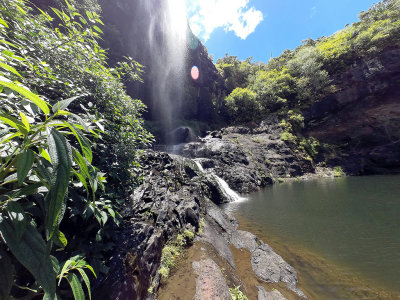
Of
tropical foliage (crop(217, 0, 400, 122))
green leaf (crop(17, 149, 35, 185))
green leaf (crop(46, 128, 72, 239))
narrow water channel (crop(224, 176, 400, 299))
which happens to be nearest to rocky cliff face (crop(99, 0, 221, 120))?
tropical foliage (crop(217, 0, 400, 122))

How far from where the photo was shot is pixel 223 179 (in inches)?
566

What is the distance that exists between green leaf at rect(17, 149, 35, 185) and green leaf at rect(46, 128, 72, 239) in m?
0.15

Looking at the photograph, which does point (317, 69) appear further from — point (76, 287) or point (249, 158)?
point (76, 287)

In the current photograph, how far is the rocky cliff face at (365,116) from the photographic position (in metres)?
18.8

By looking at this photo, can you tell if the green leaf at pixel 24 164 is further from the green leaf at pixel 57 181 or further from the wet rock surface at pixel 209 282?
the wet rock surface at pixel 209 282

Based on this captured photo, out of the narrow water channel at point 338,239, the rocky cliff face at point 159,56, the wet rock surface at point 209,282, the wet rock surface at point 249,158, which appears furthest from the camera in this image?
the rocky cliff face at point 159,56

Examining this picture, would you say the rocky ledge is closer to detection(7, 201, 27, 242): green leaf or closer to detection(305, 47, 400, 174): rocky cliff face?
detection(7, 201, 27, 242): green leaf

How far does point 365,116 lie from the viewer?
20438 mm

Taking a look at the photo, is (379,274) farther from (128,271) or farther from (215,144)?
(215,144)

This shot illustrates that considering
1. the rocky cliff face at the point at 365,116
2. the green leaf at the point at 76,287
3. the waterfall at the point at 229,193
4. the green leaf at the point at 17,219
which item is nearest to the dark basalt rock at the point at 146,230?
the green leaf at the point at 76,287

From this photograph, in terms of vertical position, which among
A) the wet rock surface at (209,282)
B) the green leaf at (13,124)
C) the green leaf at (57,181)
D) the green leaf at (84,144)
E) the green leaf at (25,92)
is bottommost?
the wet rock surface at (209,282)

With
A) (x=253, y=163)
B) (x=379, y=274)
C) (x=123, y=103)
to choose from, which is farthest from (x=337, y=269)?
(x=253, y=163)

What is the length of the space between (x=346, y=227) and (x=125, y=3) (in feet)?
101

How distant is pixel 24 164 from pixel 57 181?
21 centimetres
